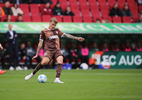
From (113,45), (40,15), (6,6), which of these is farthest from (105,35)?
(6,6)

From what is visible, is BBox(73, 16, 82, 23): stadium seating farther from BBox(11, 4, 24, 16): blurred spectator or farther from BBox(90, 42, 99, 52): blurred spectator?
BBox(11, 4, 24, 16): blurred spectator

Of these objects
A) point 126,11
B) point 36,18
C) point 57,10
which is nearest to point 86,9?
point 57,10

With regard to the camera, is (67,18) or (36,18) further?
(67,18)

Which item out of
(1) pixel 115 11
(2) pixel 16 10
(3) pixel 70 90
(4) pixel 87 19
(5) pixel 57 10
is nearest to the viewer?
(3) pixel 70 90

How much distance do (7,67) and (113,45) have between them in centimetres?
749

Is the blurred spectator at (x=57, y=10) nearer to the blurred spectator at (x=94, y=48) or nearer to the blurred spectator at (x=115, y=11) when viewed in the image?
the blurred spectator at (x=94, y=48)

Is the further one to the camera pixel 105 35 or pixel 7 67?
pixel 105 35

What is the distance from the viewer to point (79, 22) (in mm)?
18234

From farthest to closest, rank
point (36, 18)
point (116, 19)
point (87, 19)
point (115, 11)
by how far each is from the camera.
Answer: point (115, 11), point (116, 19), point (87, 19), point (36, 18)

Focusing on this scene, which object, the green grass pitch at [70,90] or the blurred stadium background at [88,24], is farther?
the blurred stadium background at [88,24]

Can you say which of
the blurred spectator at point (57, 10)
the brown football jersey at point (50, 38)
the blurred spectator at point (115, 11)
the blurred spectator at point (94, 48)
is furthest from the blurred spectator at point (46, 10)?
the brown football jersey at point (50, 38)

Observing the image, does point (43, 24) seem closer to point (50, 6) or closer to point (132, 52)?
point (50, 6)

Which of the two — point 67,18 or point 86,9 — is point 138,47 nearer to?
point 86,9

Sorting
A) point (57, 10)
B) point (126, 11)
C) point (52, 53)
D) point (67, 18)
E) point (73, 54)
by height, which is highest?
point (57, 10)
